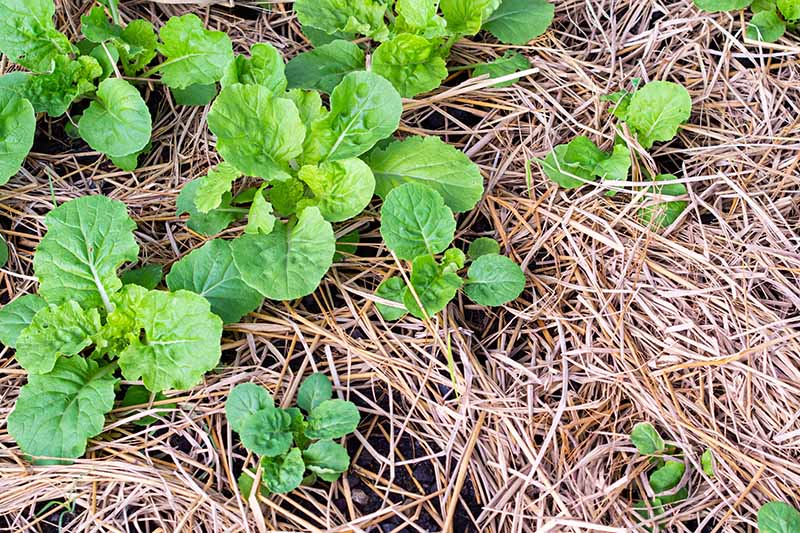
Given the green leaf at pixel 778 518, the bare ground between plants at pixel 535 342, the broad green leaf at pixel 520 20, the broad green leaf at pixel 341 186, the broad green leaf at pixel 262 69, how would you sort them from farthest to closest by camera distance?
the broad green leaf at pixel 520 20 → the broad green leaf at pixel 262 69 → the broad green leaf at pixel 341 186 → the bare ground between plants at pixel 535 342 → the green leaf at pixel 778 518

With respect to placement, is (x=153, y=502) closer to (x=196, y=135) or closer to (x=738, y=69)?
(x=196, y=135)

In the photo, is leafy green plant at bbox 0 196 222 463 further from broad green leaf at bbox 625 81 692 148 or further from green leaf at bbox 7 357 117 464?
broad green leaf at bbox 625 81 692 148

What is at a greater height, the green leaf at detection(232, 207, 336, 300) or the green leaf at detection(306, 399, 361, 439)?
the green leaf at detection(232, 207, 336, 300)

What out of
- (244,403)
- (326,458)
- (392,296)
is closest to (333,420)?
(326,458)

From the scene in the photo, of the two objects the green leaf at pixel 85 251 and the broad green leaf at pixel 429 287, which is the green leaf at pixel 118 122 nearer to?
the green leaf at pixel 85 251

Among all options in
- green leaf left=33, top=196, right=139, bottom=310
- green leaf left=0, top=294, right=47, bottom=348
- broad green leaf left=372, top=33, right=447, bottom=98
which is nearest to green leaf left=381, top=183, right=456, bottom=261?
broad green leaf left=372, top=33, right=447, bottom=98

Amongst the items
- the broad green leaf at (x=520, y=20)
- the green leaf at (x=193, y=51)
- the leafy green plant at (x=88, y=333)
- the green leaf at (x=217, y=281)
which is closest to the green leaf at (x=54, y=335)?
the leafy green plant at (x=88, y=333)
